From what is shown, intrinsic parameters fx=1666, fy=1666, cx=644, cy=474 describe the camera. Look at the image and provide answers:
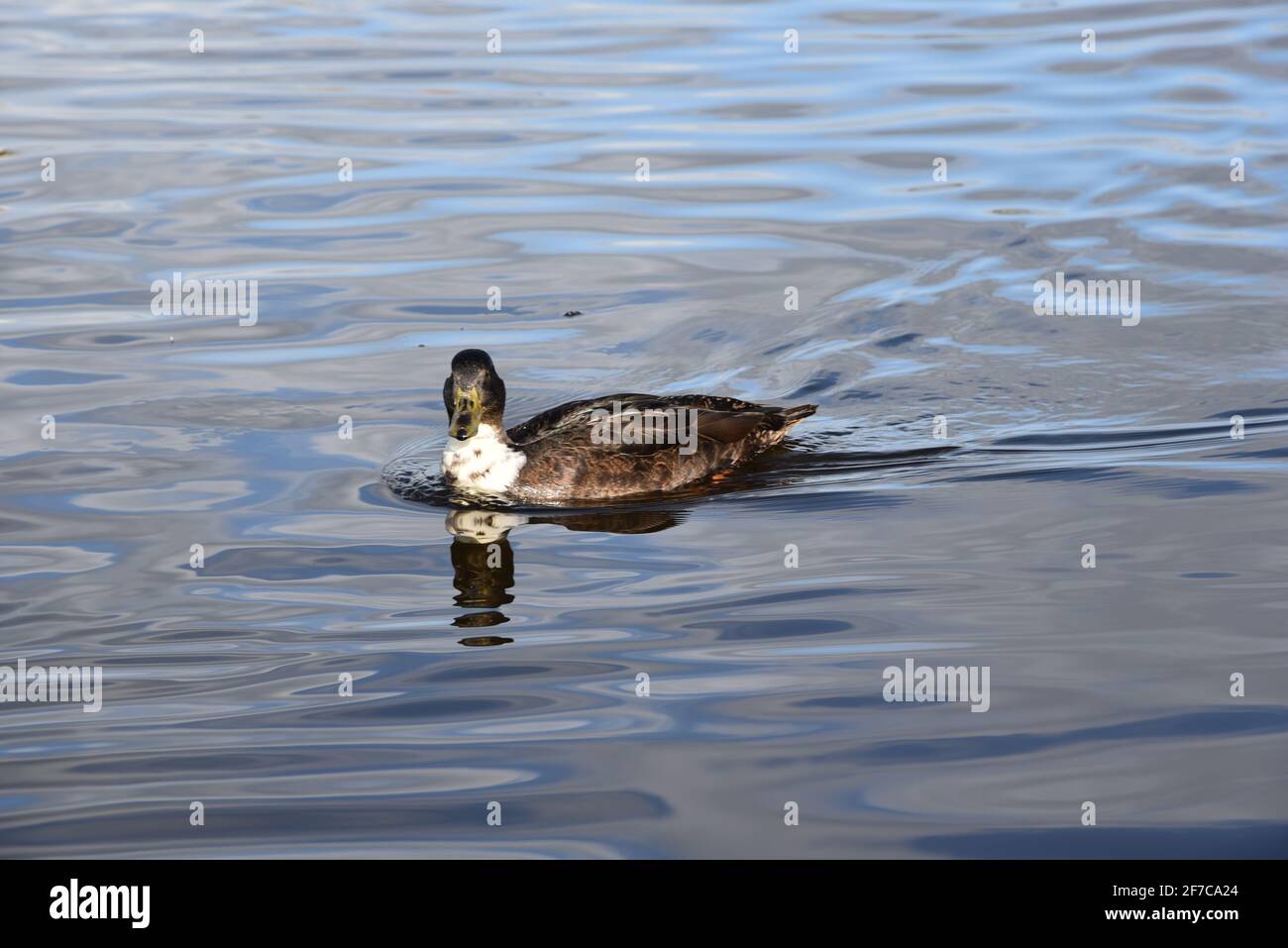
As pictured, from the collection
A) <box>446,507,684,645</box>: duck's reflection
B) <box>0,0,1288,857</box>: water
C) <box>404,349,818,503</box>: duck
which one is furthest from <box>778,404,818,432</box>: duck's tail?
<box>446,507,684,645</box>: duck's reflection

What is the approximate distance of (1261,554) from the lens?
992cm

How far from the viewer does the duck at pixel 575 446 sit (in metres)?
11.3

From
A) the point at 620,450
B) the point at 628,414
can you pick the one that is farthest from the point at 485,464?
the point at 628,414

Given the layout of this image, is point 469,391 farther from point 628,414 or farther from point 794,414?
point 794,414

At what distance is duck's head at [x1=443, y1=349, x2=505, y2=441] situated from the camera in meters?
11.2

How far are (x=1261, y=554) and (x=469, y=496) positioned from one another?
513 centimetres

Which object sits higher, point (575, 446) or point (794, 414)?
point (794, 414)

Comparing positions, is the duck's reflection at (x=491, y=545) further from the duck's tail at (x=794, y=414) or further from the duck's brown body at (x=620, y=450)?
the duck's tail at (x=794, y=414)

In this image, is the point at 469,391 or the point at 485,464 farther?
the point at 485,464

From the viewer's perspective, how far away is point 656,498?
452 inches

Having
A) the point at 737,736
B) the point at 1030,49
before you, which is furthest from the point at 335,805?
the point at 1030,49

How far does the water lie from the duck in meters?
0.26

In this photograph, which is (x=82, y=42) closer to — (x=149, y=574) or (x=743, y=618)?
(x=149, y=574)

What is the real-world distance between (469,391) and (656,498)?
4.85ft
